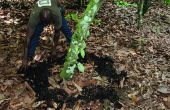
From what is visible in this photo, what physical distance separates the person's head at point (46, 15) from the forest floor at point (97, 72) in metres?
1.07

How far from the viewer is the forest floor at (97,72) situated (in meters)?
6.52

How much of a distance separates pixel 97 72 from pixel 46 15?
66.2 inches

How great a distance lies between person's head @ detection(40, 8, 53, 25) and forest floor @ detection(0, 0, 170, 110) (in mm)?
1070

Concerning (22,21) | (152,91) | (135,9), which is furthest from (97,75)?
(135,9)

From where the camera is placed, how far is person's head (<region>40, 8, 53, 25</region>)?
21.2ft

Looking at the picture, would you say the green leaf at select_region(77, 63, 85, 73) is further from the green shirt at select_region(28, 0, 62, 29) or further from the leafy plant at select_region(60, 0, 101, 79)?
the green shirt at select_region(28, 0, 62, 29)

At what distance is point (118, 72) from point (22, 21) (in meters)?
3.19

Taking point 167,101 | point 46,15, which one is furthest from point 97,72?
point 46,15

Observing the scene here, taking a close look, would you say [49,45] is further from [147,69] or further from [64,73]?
[147,69]

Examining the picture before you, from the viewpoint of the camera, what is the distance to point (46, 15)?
6496mm

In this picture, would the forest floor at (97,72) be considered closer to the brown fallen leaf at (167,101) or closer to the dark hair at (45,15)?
the brown fallen leaf at (167,101)

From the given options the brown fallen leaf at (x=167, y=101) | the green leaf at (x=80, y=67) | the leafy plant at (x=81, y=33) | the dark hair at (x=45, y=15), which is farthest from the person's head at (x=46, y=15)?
the brown fallen leaf at (x=167, y=101)

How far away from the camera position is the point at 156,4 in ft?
40.8

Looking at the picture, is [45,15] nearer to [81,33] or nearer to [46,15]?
[46,15]
